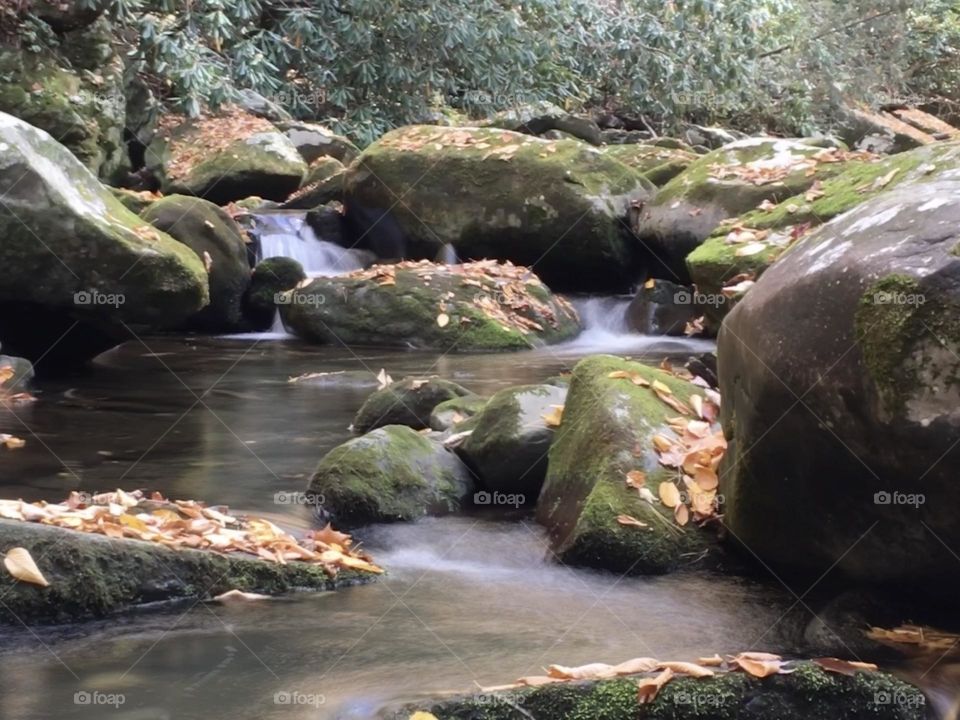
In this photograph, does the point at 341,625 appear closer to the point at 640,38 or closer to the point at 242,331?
the point at 242,331

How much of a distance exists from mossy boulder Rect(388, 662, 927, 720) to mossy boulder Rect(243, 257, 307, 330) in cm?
935

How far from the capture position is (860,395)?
3807 mm

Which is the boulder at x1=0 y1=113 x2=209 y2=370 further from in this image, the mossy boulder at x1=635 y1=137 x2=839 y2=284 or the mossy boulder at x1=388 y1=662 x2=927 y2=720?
the mossy boulder at x1=388 y1=662 x2=927 y2=720

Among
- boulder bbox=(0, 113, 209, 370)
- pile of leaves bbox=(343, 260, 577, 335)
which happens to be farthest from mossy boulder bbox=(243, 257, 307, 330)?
boulder bbox=(0, 113, 209, 370)

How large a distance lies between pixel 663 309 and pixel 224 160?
6.41 m

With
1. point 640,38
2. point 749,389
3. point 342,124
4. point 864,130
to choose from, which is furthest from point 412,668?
point 864,130

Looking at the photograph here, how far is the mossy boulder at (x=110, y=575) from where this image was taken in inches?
155

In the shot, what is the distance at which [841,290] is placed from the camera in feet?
12.8

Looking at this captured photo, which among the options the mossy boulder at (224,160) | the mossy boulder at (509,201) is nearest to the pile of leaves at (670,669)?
the mossy boulder at (509,201)

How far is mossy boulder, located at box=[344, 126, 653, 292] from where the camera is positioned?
41.9ft

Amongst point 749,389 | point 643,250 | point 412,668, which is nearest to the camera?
point 412,668

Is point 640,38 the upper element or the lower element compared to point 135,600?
upper

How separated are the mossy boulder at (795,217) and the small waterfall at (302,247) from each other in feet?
16.6

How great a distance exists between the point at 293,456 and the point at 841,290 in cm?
365
